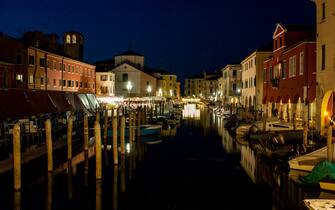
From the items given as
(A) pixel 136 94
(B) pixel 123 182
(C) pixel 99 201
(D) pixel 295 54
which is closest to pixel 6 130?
(B) pixel 123 182

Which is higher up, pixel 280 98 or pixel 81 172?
pixel 280 98

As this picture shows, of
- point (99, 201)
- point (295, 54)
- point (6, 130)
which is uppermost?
point (295, 54)

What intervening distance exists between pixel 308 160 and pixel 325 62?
36.2 feet

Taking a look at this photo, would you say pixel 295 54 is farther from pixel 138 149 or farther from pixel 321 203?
pixel 321 203

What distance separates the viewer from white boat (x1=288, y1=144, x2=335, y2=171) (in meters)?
22.1

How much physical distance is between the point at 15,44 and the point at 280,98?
98.9ft

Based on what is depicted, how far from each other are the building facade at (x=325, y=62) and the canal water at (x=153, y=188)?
257 inches

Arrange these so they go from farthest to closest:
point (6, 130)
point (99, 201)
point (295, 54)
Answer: point (295, 54), point (6, 130), point (99, 201)

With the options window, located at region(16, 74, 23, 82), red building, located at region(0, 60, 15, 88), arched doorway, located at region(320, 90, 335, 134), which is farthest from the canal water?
window, located at region(16, 74, 23, 82)

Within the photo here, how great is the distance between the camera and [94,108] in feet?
157

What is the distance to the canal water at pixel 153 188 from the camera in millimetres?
19375

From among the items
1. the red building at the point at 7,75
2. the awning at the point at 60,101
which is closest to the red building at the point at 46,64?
the red building at the point at 7,75

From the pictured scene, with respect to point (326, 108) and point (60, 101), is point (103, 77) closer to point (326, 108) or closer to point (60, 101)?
point (60, 101)

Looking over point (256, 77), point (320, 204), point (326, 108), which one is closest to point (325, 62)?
point (326, 108)
